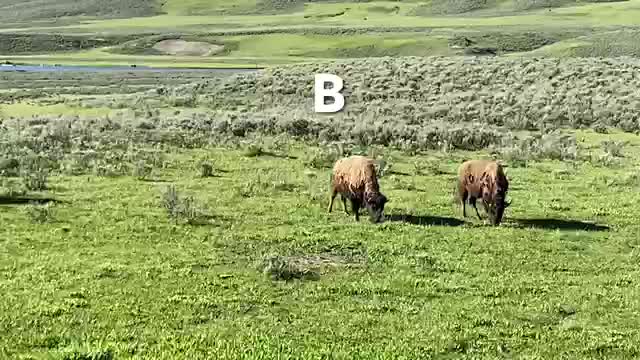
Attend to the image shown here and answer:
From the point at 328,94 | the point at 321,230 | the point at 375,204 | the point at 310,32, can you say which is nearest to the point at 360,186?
the point at 375,204

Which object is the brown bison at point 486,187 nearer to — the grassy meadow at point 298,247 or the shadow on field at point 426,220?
the grassy meadow at point 298,247

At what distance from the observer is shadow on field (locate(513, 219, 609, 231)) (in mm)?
15617

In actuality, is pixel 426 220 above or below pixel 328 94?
above

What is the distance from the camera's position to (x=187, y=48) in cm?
11525

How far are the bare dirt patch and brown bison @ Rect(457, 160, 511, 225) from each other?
320 feet

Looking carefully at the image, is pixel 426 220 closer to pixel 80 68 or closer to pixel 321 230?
pixel 321 230

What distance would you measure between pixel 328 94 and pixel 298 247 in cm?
3288

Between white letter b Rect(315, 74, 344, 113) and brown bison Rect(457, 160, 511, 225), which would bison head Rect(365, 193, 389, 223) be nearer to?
brown bison Rect(457, 160, 511, 225)

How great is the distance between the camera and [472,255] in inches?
519

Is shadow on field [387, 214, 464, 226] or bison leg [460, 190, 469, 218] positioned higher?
bison leg [460, 190, 469, 218]

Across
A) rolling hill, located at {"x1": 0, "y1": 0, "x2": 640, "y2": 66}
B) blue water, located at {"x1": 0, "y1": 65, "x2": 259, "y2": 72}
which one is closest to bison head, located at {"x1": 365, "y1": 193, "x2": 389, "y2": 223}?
rolling hill, located at {"x1": 0, "y1": 0, "x2": 640, "y2": 66}

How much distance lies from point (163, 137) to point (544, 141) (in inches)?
544

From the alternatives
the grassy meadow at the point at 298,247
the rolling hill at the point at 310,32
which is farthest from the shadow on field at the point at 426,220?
the rolling hill at the point at 310,32

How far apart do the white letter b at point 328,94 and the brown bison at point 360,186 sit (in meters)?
25.7
